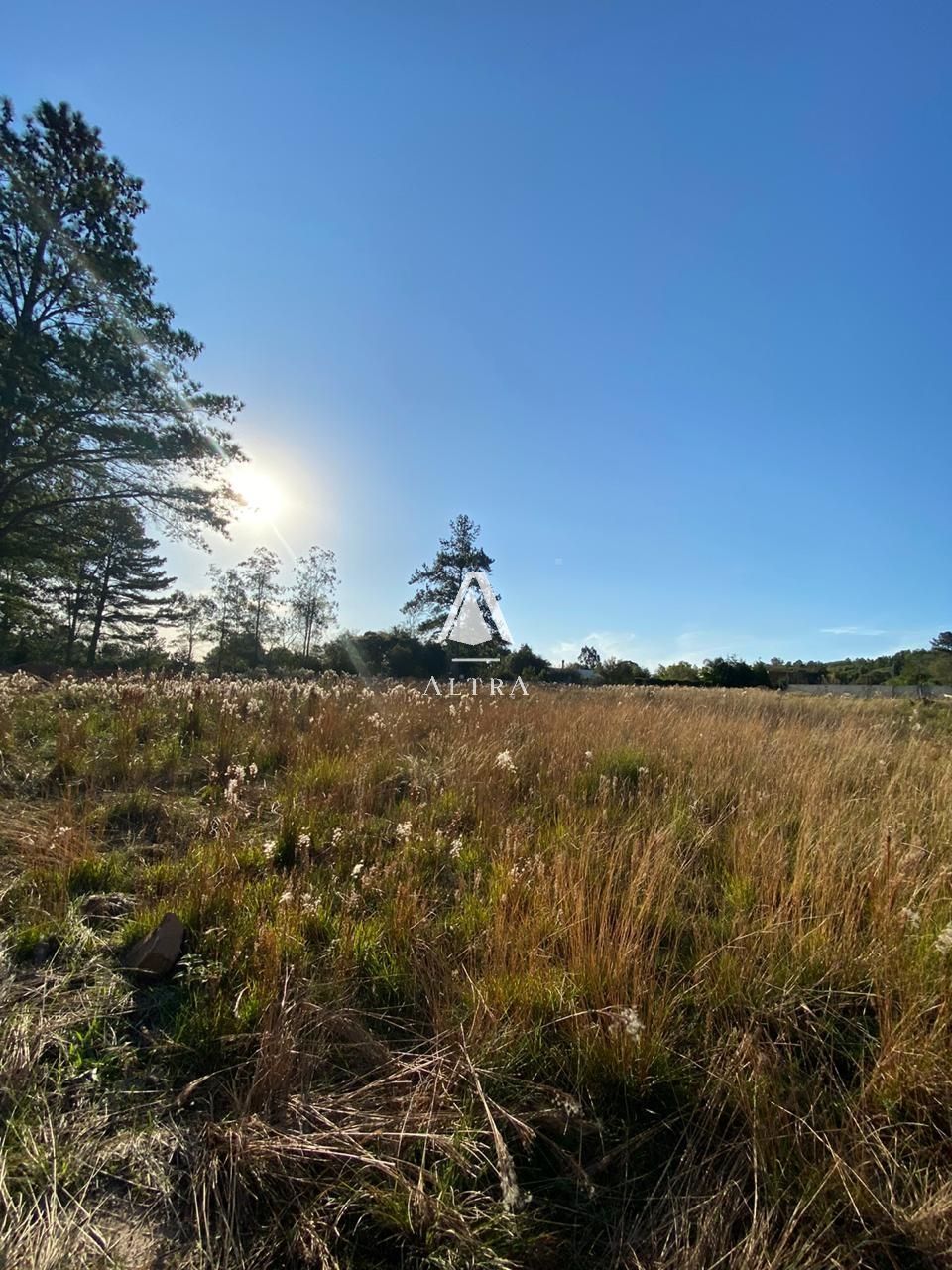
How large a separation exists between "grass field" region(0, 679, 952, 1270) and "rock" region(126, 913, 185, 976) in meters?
0.06

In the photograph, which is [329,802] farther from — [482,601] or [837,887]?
[482,601]

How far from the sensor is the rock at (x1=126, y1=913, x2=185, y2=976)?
2.08 meters

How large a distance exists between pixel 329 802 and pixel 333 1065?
2296 millimetres

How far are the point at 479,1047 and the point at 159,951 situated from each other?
1341mm

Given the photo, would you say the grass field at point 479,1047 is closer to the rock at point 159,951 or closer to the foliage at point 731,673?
the rock at point 159,951

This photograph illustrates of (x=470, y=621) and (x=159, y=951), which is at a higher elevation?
(x=470, y=621)

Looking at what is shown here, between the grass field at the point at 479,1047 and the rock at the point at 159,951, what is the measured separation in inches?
2.2

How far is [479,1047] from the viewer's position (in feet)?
5.41

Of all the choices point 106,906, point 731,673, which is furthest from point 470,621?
point 106,906

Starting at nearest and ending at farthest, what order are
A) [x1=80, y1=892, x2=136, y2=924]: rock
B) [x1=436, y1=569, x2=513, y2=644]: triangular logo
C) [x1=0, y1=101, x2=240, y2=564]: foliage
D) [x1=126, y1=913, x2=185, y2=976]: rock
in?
[x1=126, y1=913, x2=185, y2=976]: rock
[x1=80, y1=892, x2=136, y2=924]: rock
[x1=0, y1=101, x2=240, y2=564]: foliage
[x1=436, y1=569, x2=513, y2=644]: triangular logo

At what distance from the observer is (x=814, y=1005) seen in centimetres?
188

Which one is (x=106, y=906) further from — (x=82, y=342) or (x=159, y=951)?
(x=82, y=342)

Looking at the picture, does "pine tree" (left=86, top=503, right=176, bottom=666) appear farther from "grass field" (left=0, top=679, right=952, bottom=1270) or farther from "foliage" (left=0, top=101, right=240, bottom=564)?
"grass field" (left=0, top=679, right=952, bottom=1270)

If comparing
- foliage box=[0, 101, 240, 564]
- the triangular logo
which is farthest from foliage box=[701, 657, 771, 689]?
foliage box=[0, 101, 240, 564]
